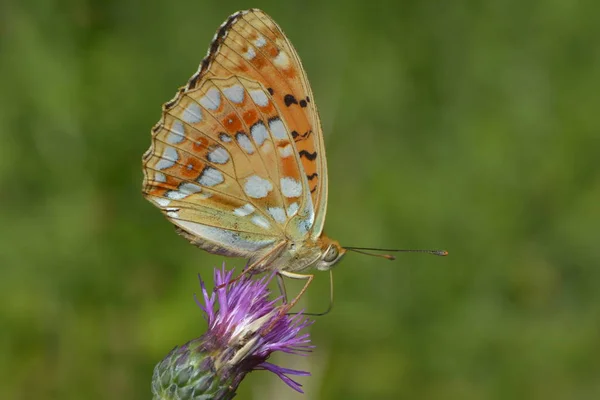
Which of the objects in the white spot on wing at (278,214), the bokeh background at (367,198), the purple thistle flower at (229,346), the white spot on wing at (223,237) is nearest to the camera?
the purple thistle flower at (229,346)

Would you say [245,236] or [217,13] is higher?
[217,13]

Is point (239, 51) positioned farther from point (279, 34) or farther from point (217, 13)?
point (217, 13)

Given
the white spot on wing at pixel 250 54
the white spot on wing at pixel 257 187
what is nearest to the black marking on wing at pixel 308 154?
the white spot on wing at pixel 257 187

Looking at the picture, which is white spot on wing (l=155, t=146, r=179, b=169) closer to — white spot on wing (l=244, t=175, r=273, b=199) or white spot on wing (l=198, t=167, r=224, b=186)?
white spot on wing (l=198, t=167, r=224, b=186)

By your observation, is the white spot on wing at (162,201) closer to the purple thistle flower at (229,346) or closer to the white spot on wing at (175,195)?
the white spot on wing at (175,195)

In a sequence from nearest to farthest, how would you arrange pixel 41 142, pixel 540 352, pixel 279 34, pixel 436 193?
pixel 279 34 < pixel 41 142 < pixel 540 352 < pixel 436 193

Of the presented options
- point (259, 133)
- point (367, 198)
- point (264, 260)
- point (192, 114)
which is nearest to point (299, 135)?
point (259, 133)

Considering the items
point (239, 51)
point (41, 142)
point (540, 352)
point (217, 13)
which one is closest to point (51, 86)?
point (41, 142)
